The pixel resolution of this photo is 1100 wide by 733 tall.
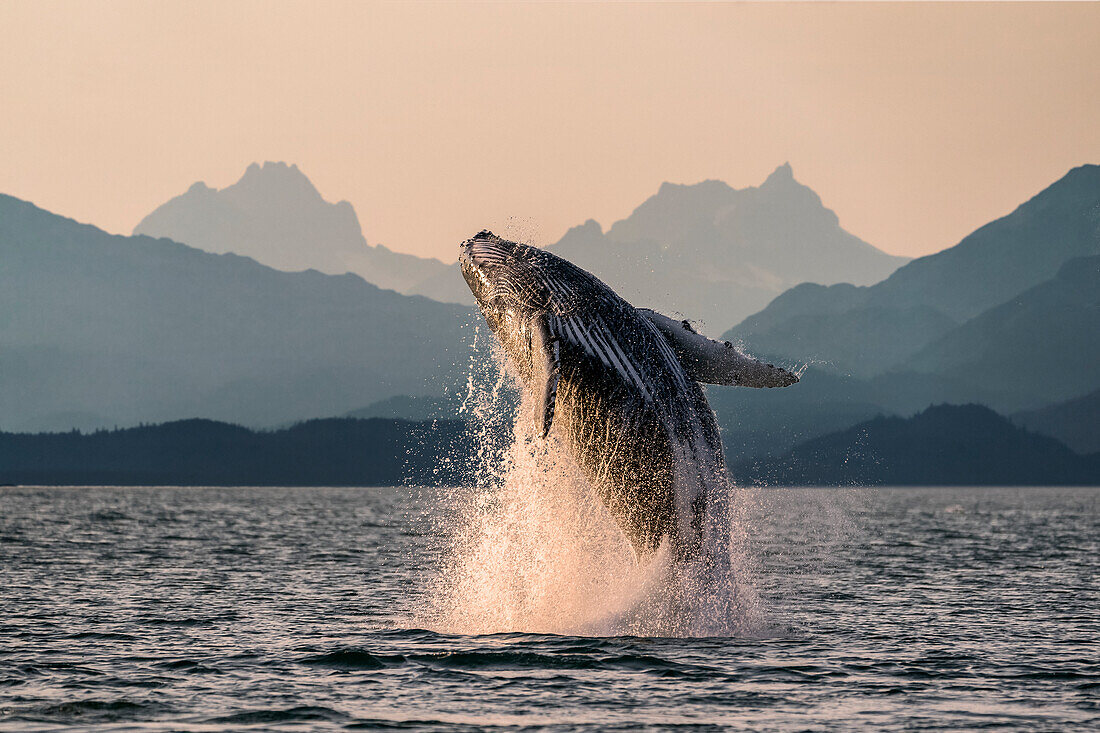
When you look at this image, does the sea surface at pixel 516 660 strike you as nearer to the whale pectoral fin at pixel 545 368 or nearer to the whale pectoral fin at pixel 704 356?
the whale pectoral fin at pixel 545 368

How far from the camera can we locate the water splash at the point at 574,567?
14180 mm

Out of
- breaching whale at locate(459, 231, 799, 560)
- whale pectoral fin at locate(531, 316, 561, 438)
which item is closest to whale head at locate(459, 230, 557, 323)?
breaching whale at locate(459, 231, 799, 560)

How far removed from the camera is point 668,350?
13883 millimetres

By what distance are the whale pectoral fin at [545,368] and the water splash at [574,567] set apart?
3.48 ft

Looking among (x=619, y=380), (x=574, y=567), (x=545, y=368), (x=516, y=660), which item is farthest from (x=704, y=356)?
(x=516, y=660)

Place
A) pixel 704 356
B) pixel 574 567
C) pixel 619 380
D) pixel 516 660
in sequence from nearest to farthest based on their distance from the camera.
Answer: pixel 619 380 < pixel 516 660 < pixel 704 356 < pixel 574 567

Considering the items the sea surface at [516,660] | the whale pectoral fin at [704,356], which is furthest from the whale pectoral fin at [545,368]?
the sea surface at [516,660]

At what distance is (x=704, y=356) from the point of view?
14.2 meters

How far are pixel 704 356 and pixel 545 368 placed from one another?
8.33 ft

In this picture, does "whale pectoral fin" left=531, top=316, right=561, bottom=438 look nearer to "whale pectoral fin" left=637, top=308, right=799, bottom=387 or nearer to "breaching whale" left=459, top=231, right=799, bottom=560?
"breaching whale" left=459, top=231, right=799, bottom=560

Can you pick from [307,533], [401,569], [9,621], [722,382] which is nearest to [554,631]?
[722,382]

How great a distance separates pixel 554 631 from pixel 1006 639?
20.9ft

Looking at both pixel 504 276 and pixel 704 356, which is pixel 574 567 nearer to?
pixel 704 356

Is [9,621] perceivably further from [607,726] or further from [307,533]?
[307,533]
